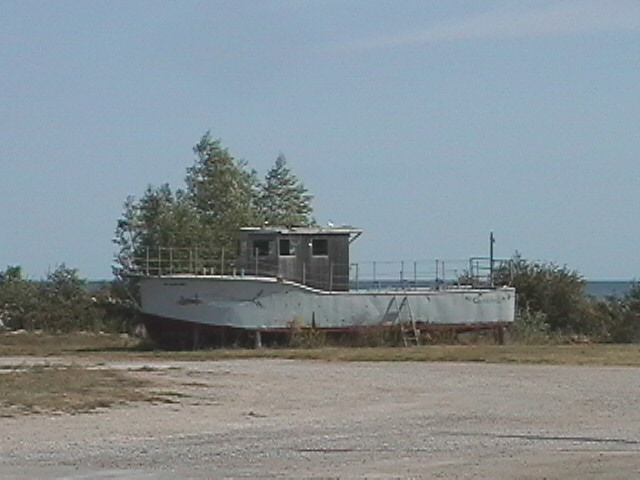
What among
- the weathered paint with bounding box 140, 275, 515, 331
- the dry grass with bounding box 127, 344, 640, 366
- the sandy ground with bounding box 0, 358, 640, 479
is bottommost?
the sandy ground with bounding box 0, 358, 640, 479

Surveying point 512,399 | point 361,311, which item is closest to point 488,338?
point 361,311

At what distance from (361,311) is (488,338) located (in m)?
5.29

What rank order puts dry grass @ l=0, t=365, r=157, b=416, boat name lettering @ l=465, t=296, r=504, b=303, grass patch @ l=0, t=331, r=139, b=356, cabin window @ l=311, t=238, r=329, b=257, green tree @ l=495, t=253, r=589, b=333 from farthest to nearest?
green tree @ l=495, t=253, r=589, b=333
boat name lettering @ l=465, t=296, r=504, b=303
cabin window @ l=311, t=238, r=329, b=257
grass patch @ l=0, t=331, r=139, b=356
dry grass @ l=0, t=365, r=157, b=416

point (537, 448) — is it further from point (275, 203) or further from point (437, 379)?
point (275, 203)

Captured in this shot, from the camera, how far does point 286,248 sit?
147ft

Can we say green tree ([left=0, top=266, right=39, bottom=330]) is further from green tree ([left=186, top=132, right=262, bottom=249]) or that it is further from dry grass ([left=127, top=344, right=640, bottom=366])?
dry grass ([left=127, top=344, right=640, bottom=366])

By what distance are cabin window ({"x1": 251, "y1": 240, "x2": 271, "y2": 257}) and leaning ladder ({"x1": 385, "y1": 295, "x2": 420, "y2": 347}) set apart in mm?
4279

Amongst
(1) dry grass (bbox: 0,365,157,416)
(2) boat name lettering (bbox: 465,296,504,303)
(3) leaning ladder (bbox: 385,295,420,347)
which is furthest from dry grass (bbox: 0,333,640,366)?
(1) dry grass (bbox: 0,365,157,416)

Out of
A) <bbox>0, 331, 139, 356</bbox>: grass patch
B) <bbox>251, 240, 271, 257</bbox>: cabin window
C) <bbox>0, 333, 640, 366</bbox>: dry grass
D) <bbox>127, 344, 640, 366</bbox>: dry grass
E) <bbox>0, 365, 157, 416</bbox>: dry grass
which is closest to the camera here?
<bbox>0, 365, 157, 416</bbox>: dry grass

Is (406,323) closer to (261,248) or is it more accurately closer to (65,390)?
(261,248)

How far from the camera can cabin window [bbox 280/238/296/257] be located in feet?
147

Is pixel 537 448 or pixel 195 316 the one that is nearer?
pixel 537 448

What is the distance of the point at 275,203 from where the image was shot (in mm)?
62469

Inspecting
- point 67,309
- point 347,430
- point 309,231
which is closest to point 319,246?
point 309,231
